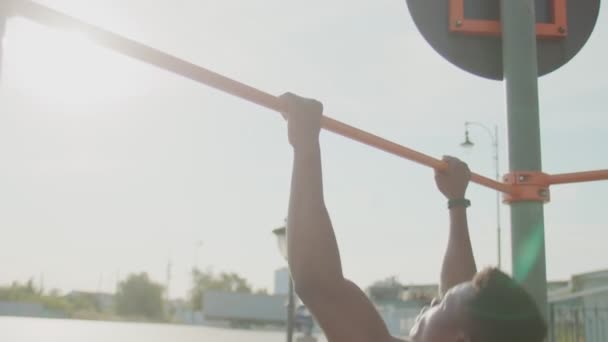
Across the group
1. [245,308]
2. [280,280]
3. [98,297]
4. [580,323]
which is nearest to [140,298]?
[280,280]

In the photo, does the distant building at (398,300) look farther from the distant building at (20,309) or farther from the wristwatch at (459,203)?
the distant building at (20,309)

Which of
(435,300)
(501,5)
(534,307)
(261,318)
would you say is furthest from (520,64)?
(261,318)

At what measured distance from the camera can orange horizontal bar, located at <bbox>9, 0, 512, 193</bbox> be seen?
170 centimetres

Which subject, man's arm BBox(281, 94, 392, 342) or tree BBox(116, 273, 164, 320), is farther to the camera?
tree BBox(116, 273, 164, 320)

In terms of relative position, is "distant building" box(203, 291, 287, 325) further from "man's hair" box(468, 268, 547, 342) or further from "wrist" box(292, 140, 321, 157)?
"man's hair" box(468, 268, 547, 342)

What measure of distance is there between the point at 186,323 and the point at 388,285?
2455 centimetres

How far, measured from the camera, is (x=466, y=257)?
282 centimetres

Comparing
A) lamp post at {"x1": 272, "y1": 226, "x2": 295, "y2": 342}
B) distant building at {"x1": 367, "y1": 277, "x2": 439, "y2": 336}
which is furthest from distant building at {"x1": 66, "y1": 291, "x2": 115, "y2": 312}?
lamp post at {"x1": 272, "y1": 226, "x2": 295, "y2": 342}

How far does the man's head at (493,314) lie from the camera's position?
185cm

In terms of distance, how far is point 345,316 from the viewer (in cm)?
193

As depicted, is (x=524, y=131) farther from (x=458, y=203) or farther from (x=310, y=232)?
(x=310, y=232)

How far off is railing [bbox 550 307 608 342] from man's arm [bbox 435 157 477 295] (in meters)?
5.46

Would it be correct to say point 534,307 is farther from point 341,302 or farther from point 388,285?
point 388,285

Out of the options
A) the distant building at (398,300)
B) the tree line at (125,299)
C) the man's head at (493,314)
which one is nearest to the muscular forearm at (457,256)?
the man's head at (493,314)
